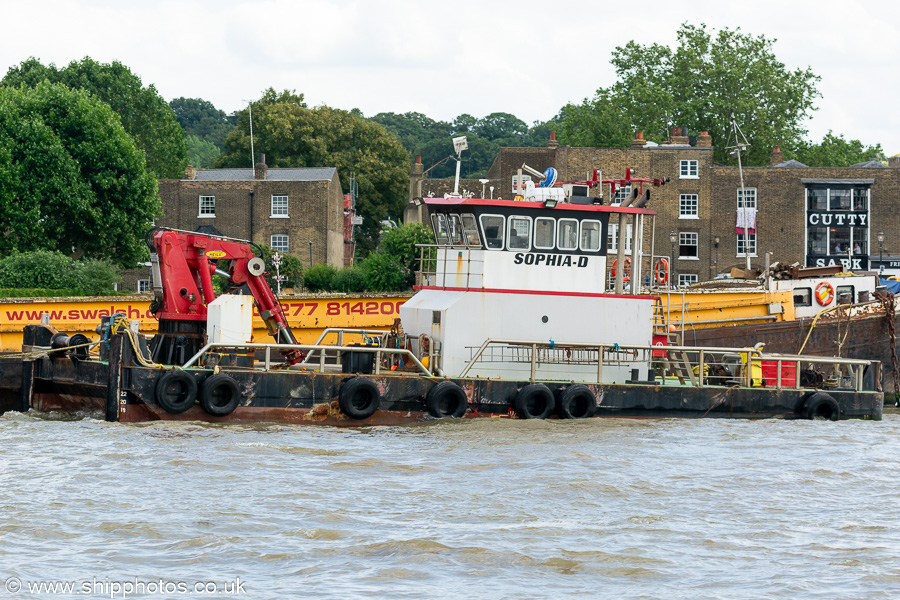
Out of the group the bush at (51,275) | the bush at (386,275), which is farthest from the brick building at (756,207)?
the bush at (51,275)

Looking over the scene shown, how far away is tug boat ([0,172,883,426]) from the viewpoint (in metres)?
18.4

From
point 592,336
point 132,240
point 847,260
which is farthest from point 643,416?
point 847,260

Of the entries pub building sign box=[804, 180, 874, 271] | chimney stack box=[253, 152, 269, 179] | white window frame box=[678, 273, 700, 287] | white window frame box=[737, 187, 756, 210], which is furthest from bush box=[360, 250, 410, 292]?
pub building sign box=[804, 180, 874, 271]

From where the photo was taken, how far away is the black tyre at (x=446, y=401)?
18594mm

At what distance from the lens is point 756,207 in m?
54.2

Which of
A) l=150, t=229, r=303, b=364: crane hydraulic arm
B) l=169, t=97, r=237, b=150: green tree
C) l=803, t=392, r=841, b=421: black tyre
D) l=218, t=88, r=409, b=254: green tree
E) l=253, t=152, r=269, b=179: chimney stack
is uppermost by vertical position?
l=169, t=97, r=237, b=150: green tree

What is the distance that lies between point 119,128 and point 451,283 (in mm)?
27891

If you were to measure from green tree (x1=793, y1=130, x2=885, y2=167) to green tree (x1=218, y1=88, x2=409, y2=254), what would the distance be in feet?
83.3

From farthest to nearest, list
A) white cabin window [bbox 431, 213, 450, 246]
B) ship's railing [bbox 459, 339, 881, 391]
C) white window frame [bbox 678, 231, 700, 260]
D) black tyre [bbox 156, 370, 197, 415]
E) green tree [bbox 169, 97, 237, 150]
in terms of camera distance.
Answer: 1. green tree [bbox 169, 97, 237, 150]
2. white window frame [bbox 678, 231, 700, 260]
3. white cabin window [bbox 431, 213, 450, 246]
4. ship's railing [bbox 459, 339, 881, 391]
5. black tyre [bbox 156, 370, 197, 415]

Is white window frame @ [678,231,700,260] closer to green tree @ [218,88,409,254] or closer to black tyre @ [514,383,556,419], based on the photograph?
green tree @ [218,88,409,254]

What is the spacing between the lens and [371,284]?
4047 centimetres

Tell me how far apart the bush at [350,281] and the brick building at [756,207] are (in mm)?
11925

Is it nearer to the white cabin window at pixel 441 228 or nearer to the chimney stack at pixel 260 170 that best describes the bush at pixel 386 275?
the chimney stack at pixel 260 170

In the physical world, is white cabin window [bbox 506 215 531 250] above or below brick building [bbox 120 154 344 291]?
below
